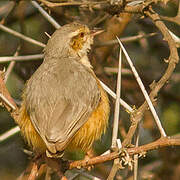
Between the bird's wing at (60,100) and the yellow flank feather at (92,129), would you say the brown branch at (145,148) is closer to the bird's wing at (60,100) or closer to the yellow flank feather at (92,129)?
the bird's wing at (60,100)

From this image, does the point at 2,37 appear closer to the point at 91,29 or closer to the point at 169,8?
the point at 91,29

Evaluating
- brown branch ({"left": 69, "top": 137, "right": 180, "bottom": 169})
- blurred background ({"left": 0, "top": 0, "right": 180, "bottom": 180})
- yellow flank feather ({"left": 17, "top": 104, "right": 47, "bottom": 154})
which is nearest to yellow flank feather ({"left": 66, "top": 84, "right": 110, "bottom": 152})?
yellow flank feather ({"left": 17, "top": 104, "right": 47, "bottom": 154})

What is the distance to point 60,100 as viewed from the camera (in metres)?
3.51

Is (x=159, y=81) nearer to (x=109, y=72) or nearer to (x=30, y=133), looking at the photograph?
(x=30, y=133)

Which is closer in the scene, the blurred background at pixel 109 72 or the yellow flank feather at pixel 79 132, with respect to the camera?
the yellow flank feather at pixel 79 132

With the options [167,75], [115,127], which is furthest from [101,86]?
[115,127]

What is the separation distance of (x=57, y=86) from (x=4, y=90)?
1.32ft

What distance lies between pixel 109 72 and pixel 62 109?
1497 mm

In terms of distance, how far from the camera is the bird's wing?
10.8 ft

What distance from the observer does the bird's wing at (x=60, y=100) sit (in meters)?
3.28

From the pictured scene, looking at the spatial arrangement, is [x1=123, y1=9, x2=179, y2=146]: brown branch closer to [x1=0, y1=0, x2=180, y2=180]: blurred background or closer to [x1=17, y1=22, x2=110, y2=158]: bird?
[x1=17, y1=22, x2=110, y2=158]: bird

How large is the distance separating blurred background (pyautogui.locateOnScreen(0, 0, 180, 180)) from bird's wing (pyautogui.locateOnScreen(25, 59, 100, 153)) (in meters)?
0.86

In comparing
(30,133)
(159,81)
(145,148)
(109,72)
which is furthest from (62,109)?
(109,72)

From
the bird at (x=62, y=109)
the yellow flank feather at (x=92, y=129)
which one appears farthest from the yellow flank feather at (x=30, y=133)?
the yellow flank feather at (x=92, y=129)
